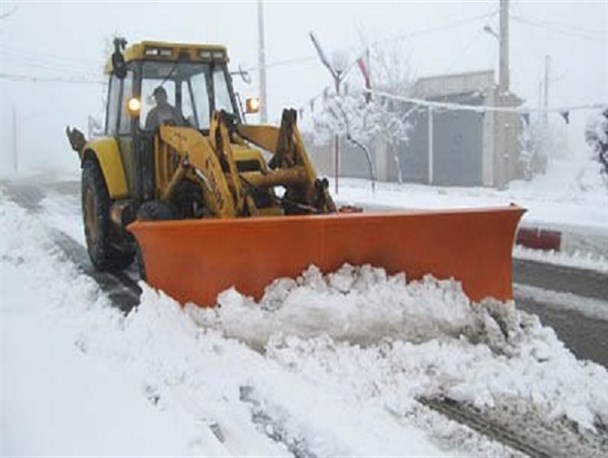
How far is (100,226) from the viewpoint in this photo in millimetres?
8086

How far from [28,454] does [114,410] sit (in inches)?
21.8

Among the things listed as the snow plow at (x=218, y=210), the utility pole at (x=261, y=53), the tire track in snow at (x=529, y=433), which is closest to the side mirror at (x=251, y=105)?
the snow plow at (x=218, y=210)

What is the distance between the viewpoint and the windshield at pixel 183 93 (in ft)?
24.6

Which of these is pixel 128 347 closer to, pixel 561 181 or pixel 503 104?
pixel 503 104

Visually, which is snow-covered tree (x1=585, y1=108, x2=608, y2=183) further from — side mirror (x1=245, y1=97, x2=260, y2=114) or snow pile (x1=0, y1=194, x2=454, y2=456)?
snow pile (x1=0, y1=194, x2=454, y2=456)

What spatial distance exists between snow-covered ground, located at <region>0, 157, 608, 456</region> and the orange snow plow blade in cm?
12

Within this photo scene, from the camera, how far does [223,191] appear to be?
5.95 meters

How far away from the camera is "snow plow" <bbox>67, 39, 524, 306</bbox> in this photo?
5.30 m

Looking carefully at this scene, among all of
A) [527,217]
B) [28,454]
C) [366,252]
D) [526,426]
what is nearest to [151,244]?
[366,252]

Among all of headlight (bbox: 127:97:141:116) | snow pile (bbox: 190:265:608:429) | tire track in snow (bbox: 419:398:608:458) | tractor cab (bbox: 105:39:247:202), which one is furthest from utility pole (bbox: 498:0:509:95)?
tire track in snow (bbox: 419:398:608:458)

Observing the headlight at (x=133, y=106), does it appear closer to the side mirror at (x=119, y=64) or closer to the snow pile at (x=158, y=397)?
the side mirror at (x=119, y=64)

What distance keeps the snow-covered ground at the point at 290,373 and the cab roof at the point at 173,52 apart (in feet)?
8.62

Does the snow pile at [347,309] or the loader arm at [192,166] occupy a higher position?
the loader arm at [192,166]

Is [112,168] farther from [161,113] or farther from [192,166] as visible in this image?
[192,166]
